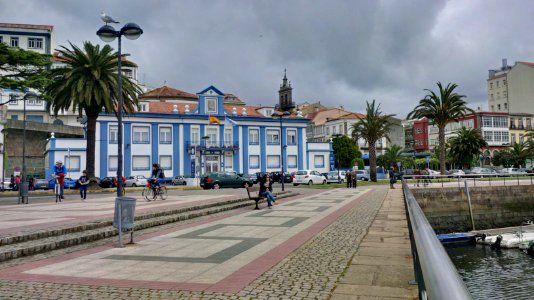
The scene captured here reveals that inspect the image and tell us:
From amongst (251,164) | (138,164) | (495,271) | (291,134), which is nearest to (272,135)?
(291,134)

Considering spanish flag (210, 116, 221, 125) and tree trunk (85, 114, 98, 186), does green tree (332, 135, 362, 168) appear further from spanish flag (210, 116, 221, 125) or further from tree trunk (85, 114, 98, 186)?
tree trunk (85, 114, 98, 186)

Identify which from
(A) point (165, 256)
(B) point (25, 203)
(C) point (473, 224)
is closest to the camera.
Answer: (A) point (165, 256)

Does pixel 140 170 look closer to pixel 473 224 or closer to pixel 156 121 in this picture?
pixel 156 121

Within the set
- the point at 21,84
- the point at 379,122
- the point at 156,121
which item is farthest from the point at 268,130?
the point at 21,84

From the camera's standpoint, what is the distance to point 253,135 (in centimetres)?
6156

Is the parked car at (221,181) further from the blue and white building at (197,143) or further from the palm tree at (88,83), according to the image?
the blue and white building at (197,143)

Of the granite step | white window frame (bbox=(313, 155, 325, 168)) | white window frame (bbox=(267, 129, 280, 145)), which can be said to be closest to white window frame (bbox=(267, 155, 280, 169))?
white window frame (bbox=(267, 129, 280, 145))

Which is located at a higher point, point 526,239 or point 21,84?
point 21,84

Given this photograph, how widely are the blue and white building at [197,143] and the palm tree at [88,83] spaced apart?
52.1ft

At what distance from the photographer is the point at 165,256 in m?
7.76

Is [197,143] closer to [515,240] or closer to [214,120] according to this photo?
[214,120]

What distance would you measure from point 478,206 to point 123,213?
31.2 meters

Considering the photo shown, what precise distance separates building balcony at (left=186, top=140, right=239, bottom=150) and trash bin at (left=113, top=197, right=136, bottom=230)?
48593 mm

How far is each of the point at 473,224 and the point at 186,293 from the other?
104ft
